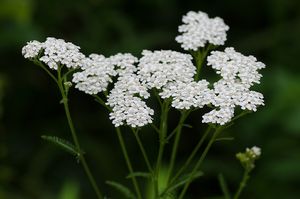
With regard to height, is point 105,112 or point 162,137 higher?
point 105,112

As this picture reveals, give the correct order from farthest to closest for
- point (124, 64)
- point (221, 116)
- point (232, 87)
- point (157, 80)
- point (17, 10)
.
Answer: point (17, 10) → point (124, 64) → point (157, 80) → point (232, 87) → point (221, 116)

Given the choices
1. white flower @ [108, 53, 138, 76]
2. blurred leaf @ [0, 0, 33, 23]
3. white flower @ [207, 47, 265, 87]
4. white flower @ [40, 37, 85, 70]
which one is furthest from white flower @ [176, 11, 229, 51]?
blurred leaf @ [0, 0, 33, 23]

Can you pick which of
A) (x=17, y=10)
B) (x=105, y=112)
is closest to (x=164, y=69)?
(x=17, y=10)

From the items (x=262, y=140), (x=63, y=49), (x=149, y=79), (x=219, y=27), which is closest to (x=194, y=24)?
(x=219, y=27)

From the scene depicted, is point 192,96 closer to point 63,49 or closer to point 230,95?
point 230,95

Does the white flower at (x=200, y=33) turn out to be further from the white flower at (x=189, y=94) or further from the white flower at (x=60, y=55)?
the white flower at (x=60, y=55)

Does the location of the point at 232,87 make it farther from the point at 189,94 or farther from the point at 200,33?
the point at 200,33

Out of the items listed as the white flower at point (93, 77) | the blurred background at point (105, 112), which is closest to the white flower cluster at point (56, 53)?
the white flower at point (93, 77)
